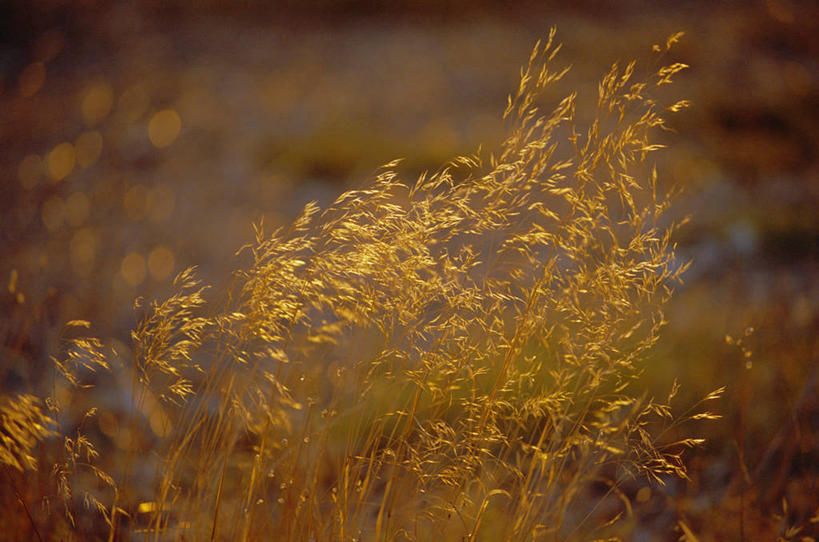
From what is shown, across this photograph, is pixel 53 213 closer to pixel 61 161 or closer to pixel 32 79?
pixel 61 161

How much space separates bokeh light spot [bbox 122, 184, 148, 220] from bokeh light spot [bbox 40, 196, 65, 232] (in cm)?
41

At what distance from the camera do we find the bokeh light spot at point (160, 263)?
3666 millimetres

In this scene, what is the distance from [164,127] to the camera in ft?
20.5

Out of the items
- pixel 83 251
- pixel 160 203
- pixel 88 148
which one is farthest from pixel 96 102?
pixel 83 251

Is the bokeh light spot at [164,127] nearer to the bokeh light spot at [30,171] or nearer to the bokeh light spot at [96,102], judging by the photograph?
the bokeh light spot at [96,102]

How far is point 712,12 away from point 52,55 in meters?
6.92

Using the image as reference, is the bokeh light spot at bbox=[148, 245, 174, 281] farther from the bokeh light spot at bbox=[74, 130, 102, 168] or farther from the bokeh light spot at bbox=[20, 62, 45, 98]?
the bokeh light spot at bbox=[20, 62, 45, 98]

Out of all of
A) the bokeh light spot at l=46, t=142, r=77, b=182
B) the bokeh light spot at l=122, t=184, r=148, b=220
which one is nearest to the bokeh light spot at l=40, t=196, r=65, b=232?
the bokeh light spot at l=46, t=142, r=77, b=182

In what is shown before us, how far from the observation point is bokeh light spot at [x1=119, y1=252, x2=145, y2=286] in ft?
11.9

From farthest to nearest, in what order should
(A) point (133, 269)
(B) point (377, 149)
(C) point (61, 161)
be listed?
1. (B) point (377, 149)
2. (C) point (61, 161)
3. (A) point (133, 269)

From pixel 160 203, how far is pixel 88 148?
98cm

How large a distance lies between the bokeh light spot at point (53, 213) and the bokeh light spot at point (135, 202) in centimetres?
41

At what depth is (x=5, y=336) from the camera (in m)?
2.21

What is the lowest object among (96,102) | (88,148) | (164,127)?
(88,148)
